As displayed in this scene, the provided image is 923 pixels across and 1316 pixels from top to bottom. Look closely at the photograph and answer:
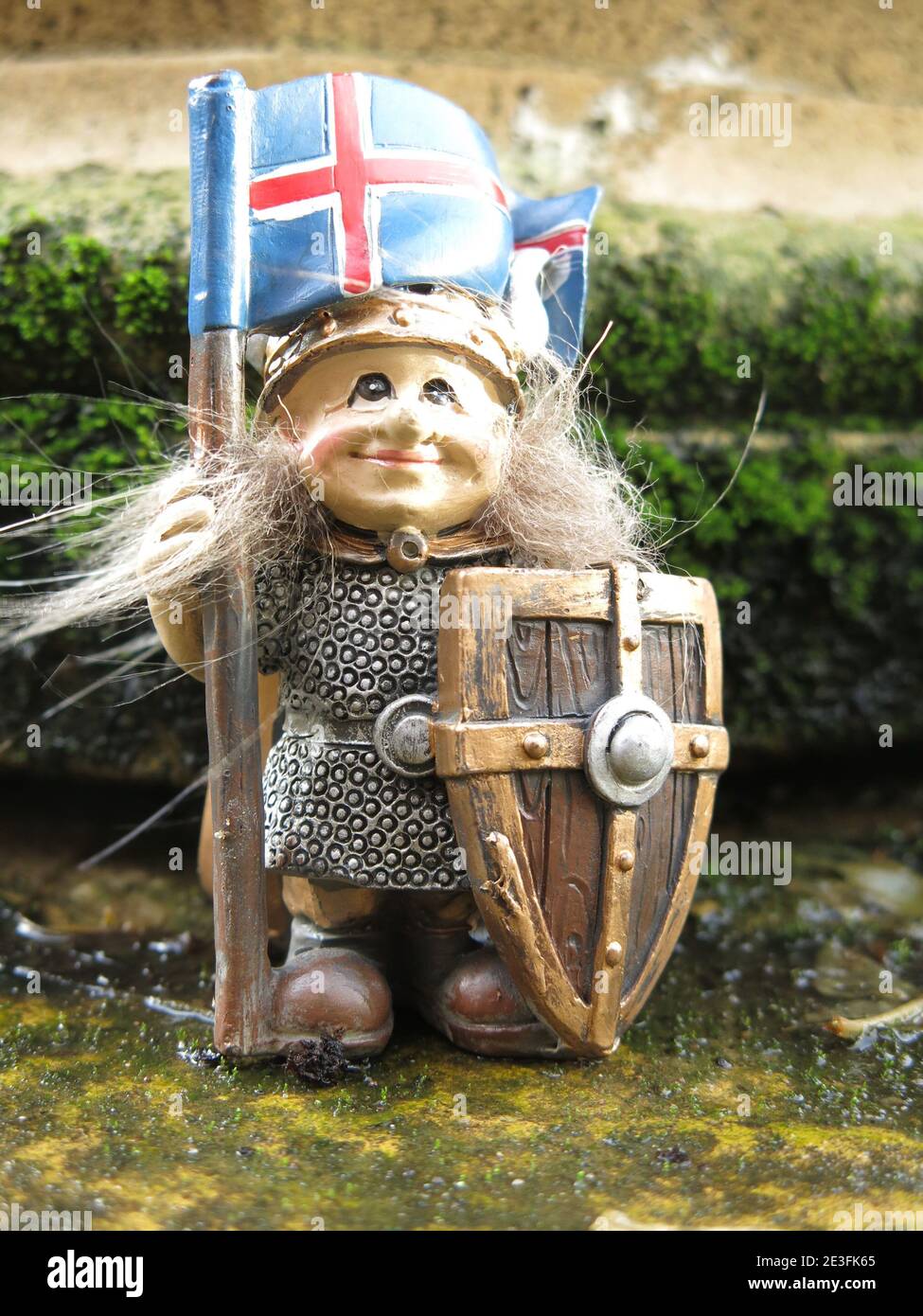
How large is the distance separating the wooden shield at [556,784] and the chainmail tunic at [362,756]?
0.12 metres

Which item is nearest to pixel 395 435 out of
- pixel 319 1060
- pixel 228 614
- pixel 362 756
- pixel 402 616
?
pixel 402 616

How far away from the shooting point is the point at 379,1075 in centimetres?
210

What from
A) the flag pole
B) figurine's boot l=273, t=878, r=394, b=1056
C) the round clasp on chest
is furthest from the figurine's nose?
figurine's boot l=273, t=878, r=394, b=1056

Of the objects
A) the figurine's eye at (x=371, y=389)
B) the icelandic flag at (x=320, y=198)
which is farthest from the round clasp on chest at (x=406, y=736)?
the icelandic flag at (x=320, y=198)

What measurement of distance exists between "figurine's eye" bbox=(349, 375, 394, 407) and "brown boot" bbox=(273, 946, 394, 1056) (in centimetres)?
99

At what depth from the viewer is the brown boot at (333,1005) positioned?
2.10 metres

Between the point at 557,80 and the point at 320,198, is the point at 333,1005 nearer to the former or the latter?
the point at 320,198

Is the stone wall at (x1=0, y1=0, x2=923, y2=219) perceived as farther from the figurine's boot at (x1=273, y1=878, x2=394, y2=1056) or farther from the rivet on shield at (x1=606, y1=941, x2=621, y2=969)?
the rivet on shield at (x1=606, y1=941, x2=621, y2=969)

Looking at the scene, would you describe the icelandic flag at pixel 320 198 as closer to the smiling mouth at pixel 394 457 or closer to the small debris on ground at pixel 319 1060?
the smiling mouth at pixel 394 457

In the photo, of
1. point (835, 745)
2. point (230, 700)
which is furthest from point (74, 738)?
point (835, 745)

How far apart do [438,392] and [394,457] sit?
0.50ft

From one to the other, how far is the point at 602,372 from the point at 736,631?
30.9 inches

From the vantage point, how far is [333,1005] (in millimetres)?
2096

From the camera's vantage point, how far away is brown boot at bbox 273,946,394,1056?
82.5 inches
